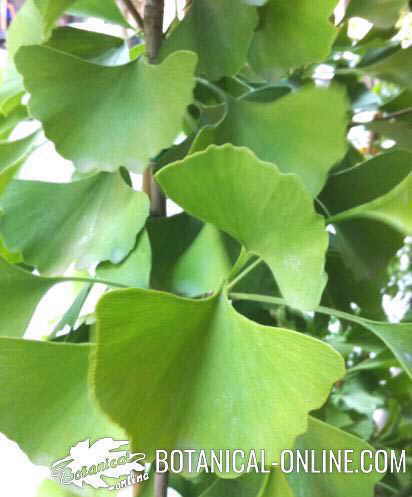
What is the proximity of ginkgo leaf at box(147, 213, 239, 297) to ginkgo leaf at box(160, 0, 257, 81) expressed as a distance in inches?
4.2

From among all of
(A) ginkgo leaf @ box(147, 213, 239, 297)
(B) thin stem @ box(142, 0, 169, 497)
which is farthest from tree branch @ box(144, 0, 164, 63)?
(A) ginkgo leaf @ box(147, 213, 239, 297)

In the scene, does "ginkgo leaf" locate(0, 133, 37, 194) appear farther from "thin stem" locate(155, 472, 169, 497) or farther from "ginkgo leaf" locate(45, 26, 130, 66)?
"thin stem" locate(155, 472, 169, 497)

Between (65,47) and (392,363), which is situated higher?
(65,47)

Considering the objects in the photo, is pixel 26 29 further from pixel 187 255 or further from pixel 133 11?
pixel 187 255

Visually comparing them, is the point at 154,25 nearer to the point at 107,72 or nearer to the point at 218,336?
the point at 107,72

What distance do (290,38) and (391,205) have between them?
14 centimetres

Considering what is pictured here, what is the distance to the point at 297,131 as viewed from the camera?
323 millimetres

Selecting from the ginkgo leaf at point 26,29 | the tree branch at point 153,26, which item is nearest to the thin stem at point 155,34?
the tree branch at point 153,26

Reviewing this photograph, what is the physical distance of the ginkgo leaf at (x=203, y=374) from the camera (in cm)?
23

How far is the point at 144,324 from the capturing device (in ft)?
0.77

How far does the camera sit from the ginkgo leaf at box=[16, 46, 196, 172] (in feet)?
1.00

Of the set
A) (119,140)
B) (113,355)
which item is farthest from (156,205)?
(113,355)

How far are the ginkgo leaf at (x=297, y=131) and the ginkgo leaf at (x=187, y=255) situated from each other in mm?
64

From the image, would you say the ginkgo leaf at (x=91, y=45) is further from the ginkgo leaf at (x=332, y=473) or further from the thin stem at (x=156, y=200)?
the ginkgo leaf at (x=332, y=473)
